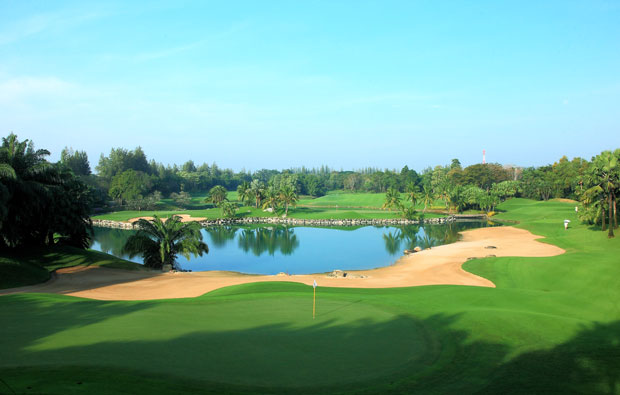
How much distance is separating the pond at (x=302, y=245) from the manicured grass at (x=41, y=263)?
383 inches

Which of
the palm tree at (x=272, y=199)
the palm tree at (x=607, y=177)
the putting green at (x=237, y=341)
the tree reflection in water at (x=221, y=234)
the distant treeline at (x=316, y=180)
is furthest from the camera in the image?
the distant treeline at (x=316, y=180)

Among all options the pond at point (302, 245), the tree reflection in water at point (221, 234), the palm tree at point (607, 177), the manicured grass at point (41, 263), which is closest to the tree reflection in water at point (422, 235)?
the pond at point (302, 245)

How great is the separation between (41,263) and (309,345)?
28762mm

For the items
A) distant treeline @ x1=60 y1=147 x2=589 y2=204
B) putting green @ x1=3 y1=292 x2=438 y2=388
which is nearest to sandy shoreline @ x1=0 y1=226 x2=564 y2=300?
putting green @ x1=3 y1=292 x2=438 y2=388

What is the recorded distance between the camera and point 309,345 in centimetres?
1078

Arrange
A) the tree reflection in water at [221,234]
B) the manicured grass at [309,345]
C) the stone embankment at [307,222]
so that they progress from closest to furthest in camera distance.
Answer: the manicured grass at [309,345], the tree reflection in water at [221,234], the stone embankment at [307,222]

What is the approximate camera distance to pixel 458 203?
99250 millimetres

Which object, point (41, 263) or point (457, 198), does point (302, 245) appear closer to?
point (41, 263)

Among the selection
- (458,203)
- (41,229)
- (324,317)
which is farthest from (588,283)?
(458,203)

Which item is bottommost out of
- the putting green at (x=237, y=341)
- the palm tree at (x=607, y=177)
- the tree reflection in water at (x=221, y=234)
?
the tree reflection in water at (x=221, y=234)

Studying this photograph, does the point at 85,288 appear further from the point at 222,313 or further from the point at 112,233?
the point at 112,233

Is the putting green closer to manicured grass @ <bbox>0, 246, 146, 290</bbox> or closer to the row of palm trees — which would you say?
manicured grass @ <bbox>0, 246, 146, 290</bbox>

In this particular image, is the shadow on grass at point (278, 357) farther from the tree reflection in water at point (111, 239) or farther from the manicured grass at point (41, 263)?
the tree reflection in water at point (111, 239)

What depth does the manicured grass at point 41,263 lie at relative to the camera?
82.4 feet
